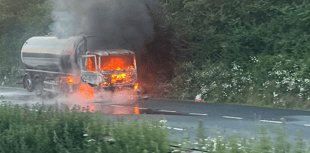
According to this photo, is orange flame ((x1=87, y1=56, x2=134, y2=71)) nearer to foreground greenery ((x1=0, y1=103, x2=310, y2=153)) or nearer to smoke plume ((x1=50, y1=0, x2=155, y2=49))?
smoke plume ((x1=50, y1=0, x2=155, y2=49))

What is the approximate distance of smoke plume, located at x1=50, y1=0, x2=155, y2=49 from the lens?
2453cm

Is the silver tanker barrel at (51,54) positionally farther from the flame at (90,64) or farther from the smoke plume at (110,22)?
the flame at (90,64)

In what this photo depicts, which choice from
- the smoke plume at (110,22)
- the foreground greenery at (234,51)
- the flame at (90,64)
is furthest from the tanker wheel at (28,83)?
the foreground greenery at (234,51)

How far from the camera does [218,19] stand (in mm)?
21594

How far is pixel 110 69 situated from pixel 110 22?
4057 millimetres

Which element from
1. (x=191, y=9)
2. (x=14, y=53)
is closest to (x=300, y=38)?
(x=191, y=9)

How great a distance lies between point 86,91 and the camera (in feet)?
74.3

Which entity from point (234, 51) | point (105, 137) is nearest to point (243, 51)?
point (234, 51)

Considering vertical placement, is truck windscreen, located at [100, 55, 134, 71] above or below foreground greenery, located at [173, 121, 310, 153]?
above

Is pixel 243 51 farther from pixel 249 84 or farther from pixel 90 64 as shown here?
pixel 90 64

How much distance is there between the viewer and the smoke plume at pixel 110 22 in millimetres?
24528

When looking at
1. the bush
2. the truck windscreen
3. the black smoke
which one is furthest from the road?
the black smoke

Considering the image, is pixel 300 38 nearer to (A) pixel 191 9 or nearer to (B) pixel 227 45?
(B) pixel 227 45

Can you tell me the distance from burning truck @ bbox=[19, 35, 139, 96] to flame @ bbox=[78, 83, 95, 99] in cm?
21
